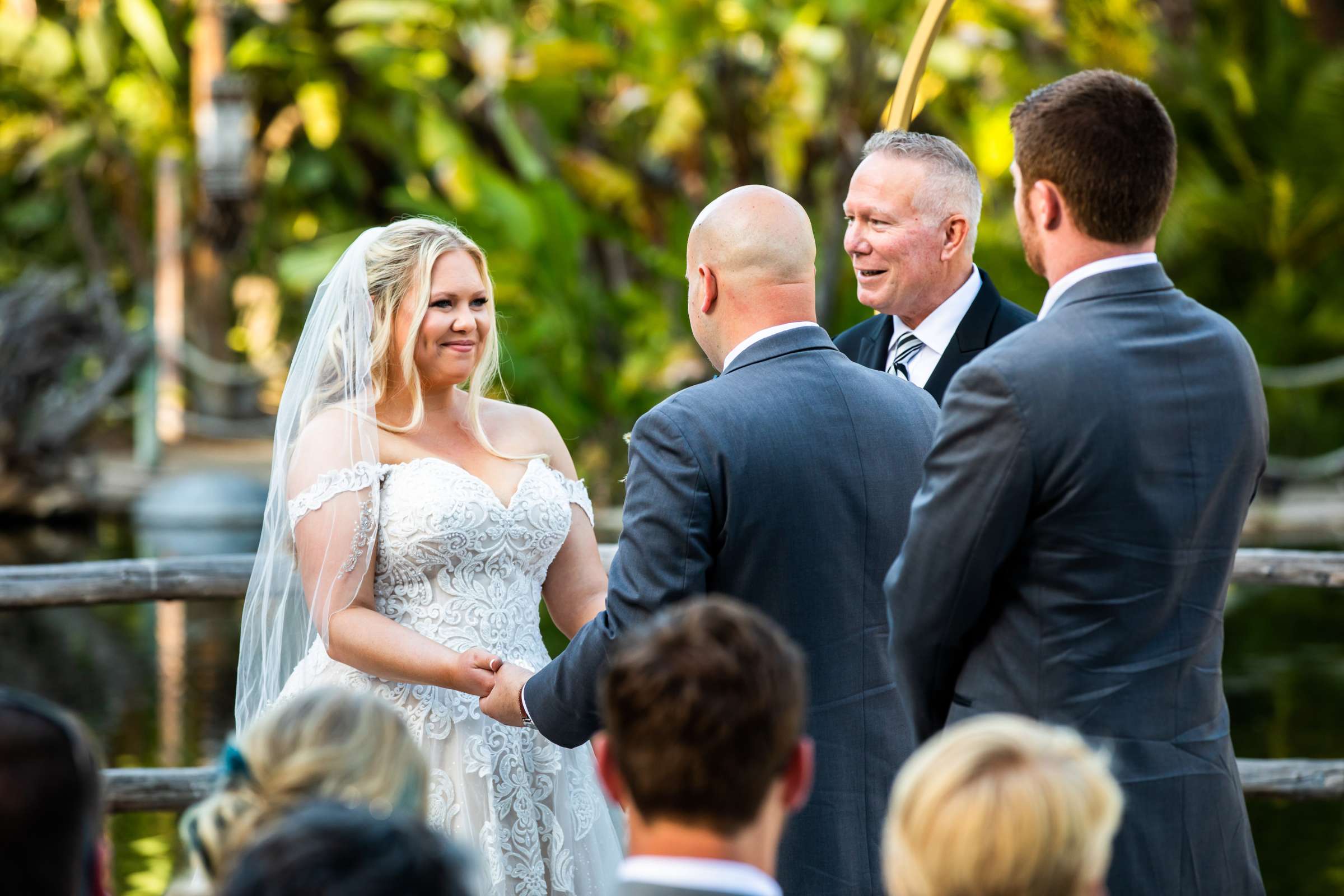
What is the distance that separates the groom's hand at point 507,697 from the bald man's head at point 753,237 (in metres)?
0.91

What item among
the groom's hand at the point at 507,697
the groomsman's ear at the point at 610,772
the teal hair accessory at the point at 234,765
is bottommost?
the groom's hand at the point at 507,697

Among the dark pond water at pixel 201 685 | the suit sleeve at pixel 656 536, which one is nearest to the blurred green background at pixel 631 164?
the dark pond water at pixel 201 685

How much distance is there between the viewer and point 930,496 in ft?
7.28

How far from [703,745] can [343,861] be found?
1.44 ft

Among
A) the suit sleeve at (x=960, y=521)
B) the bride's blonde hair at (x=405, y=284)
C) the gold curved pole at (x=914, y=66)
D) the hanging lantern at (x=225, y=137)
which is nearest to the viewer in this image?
the suit sleeve at (x=960, y=521)

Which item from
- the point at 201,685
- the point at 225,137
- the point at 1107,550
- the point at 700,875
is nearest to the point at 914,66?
the point at 1107,550

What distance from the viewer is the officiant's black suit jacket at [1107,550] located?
218 centimetres

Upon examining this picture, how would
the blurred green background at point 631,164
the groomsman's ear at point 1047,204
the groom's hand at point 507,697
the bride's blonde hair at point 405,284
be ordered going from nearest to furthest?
the groomsman's ear at point 1047,204 → the groom's hand at point 507,697 → the bride's blonde hair at point 405,284 → the blurred green background at point 631,164

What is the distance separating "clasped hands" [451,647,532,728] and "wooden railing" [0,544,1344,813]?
3.62 ft

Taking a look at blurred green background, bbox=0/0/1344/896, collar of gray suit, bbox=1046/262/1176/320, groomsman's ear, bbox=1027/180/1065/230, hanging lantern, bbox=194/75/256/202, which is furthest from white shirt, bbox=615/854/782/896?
hanging lantern, bbox=194/75/256/202

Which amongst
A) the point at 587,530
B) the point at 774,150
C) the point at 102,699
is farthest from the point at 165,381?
the point at 587,530

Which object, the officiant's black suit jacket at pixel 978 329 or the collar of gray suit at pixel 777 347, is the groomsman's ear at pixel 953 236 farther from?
the collar of gray suit at pixel 777 347

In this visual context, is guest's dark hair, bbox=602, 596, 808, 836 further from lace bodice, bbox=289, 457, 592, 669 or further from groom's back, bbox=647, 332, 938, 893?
lace bodice, bbox=289, 457, 592, 669

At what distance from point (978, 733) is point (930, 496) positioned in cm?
64
